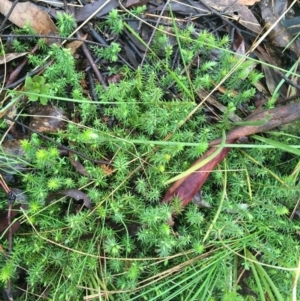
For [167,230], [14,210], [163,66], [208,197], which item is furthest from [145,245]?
[163,66]

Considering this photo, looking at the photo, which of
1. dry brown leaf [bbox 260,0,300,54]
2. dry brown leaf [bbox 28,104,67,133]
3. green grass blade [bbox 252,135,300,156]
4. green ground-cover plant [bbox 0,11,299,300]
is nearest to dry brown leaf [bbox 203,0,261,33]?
dry brown leaf [bbox 260,0,300,54]

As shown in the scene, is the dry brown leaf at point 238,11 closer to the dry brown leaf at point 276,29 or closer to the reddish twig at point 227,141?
the dry brown leaf at point 276,29

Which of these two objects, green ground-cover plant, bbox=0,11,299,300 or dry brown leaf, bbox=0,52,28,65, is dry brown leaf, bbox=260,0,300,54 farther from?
dry brown leaf, bbox=0,52,28,65

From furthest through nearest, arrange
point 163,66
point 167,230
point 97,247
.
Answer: point 163,66, point 97,247, point 167,230

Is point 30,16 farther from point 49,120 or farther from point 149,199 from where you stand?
point 149,199

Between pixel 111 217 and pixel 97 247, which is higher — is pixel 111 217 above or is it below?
above

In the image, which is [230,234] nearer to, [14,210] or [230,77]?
[230,77]
